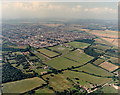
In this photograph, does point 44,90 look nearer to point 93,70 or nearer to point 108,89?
point 108,89

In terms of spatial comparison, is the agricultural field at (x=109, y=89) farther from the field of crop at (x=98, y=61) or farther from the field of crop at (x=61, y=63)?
the field of crop at (x=98, y=61)

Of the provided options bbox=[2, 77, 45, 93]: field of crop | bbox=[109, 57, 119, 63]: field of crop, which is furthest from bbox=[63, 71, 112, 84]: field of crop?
bbox=[109, 57, 119, 63]: field of crop

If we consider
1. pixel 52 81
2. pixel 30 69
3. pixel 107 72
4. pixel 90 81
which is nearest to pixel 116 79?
pixel 107 72

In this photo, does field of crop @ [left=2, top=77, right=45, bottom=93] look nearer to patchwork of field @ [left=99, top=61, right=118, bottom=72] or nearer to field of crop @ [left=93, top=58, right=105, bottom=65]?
field of crop @ [left=93, top=58, right=105, bottom=65]

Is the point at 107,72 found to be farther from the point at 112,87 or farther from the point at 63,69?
the point at 63,69

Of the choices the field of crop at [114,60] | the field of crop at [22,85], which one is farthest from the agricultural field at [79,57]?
the field of crop at [22,85]

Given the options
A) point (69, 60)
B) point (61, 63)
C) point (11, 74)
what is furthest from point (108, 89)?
point (11, 74)
